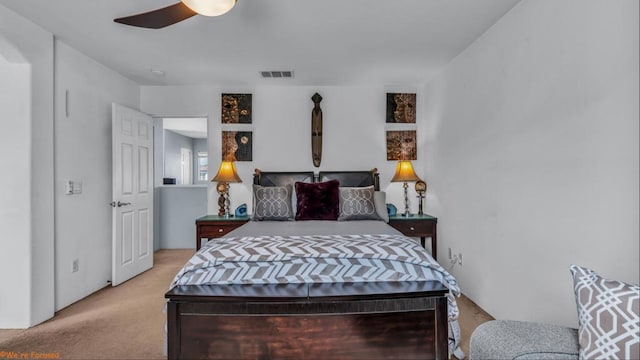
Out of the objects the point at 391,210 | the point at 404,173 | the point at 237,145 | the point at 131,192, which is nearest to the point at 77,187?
the point at 131,192

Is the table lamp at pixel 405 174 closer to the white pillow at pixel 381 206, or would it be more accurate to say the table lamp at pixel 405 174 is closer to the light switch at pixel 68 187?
the white pillow at pixel 381 206

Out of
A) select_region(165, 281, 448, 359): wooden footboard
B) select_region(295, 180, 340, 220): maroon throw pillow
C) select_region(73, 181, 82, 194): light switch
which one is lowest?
select_region(165, 281, 448, 359): wooden footboard

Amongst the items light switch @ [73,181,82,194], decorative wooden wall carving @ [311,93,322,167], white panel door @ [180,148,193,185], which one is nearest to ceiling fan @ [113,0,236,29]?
light switch @ [73,181,82,194]

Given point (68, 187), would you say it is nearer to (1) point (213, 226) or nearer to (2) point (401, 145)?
(1) point (213, 226)

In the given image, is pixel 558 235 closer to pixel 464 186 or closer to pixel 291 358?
pixel 464 186

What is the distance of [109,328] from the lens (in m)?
2.62

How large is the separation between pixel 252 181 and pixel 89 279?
2.02m

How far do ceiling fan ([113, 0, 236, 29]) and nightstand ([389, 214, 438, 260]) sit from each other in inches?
113

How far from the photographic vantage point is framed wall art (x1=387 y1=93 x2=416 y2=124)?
175 inches

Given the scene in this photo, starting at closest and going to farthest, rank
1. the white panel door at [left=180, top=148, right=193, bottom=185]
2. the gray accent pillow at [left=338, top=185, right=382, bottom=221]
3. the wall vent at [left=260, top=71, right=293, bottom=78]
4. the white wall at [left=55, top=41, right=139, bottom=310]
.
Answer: the white wall at [left=55, top=41, right=139, bottom=310], the gray accent pillow at [left=338, top=185, right=382, bottom=221], the wall vent at [left=260, top=71, right=293, bottom=78], the white panel door at [left=180, top=148, right=193, bottom=185]

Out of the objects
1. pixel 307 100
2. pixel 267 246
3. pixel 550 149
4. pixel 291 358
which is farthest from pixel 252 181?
pixel 550 149

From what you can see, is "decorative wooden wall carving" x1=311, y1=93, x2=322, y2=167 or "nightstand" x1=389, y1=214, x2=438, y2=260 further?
"decorative wooden wall carving" x1=311, y1=93, x2=322, y2=167

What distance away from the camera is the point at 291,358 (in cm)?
176

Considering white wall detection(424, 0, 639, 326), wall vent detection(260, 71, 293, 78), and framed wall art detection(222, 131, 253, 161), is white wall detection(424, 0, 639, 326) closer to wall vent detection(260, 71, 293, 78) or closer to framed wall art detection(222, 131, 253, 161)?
wall vent detection(260, 71, 293, 78)
